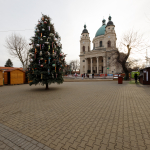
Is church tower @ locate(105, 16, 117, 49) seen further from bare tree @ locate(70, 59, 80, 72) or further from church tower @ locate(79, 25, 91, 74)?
bare tree @ locate(70, 59, 80, 72)

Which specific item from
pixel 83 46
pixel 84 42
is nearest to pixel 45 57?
pixel 83 46

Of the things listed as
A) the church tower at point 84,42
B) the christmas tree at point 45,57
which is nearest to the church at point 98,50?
the church tower at point 84,42

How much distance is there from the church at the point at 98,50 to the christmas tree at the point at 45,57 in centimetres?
4399

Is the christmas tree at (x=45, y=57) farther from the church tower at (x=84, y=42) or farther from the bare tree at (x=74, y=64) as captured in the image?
the bare tree at (x=74, y=64)

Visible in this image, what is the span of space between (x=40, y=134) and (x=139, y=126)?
9.91 ft

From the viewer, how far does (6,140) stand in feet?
8.77

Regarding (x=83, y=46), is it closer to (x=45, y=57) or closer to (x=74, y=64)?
(x=74, y=64)

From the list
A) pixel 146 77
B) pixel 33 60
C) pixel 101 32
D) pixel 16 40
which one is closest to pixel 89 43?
pixel 101 32

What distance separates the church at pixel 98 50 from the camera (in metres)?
53.2

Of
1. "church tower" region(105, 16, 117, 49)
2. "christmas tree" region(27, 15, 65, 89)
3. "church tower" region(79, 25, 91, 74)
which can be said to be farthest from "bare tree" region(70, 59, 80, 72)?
"christmas tree" region(27, 15, 65, 89)

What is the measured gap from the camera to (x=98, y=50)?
5450 cm

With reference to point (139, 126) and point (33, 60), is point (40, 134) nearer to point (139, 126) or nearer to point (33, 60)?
point (139, 126)

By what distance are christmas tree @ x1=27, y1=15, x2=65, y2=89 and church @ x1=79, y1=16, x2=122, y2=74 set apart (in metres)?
44.0

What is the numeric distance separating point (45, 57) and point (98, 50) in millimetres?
48694
